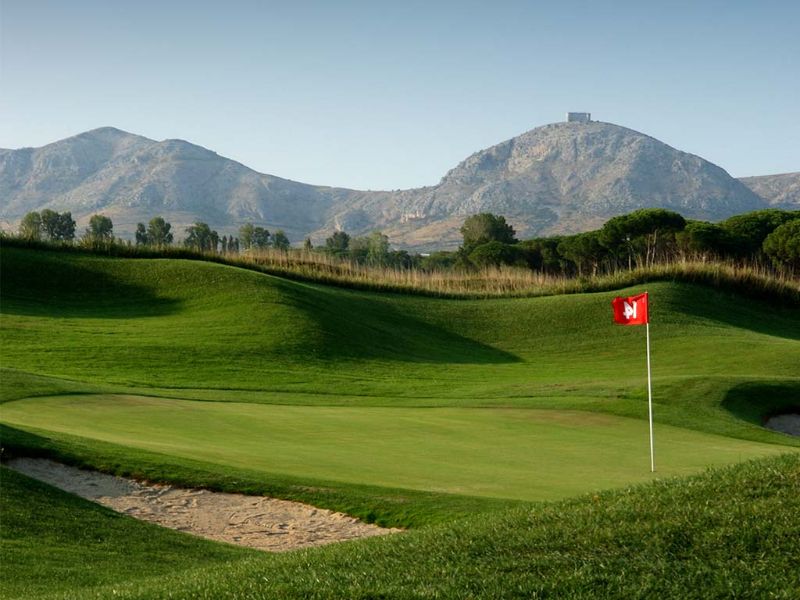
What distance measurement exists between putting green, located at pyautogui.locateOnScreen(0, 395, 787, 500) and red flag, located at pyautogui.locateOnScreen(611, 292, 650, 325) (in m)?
2.35

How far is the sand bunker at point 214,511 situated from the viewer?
13242mm

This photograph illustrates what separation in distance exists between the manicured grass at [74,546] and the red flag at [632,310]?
32.2ft

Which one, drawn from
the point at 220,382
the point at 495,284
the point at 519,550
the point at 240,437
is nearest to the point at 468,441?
the point at 240,437

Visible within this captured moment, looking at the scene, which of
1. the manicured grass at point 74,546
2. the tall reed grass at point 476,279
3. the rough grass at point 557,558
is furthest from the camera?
the tall reed grass at point 476,279

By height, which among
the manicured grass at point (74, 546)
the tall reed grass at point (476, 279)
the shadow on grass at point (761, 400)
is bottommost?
the shadow on grass at point (761, 400)

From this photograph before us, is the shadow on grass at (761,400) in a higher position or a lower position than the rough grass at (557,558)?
lower

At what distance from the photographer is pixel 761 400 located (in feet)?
93.4

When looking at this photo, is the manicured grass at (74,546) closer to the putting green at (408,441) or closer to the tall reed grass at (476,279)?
the putting green at (408,441)

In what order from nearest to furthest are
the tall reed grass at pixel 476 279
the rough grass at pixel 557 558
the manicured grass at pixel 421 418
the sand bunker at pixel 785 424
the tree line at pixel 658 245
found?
1. the rough grass at pixel 557 558
2. the manicured grass at pixel 421 418
3. the sand bunker at pixel 785 424
4. the tall reed grass at pixel 476 279
5. the tree line at pixel 658 245

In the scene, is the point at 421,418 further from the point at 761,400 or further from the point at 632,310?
the point at 761,400

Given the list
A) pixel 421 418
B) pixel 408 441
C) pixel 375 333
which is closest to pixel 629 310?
pixel 408 441

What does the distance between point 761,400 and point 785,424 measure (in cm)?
136

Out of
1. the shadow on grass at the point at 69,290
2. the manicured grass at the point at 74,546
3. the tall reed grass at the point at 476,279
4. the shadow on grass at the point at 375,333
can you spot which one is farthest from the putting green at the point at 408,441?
the tall reed grass at the point at 476,279

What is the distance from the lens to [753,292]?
183ft
